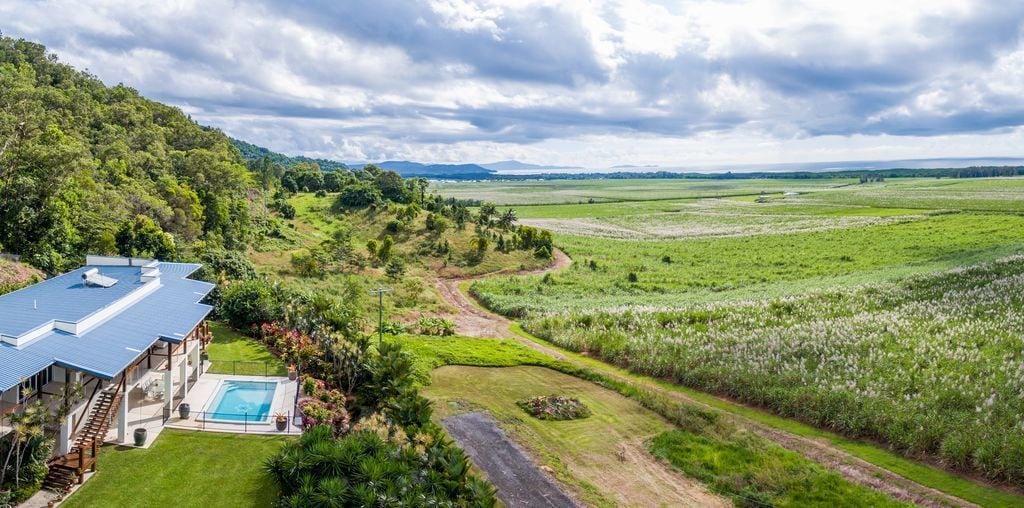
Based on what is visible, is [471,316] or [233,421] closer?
[233,421]

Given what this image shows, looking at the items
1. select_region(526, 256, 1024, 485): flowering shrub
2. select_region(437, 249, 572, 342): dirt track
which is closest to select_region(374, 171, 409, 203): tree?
select_region(437, 249, 572, 342): dirt track

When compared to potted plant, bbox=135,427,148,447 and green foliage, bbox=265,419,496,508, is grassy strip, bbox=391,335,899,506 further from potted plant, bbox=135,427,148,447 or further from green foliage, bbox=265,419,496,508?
potted plant, bbox=135,427,148,447

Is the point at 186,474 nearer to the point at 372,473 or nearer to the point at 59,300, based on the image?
the point at 372,473

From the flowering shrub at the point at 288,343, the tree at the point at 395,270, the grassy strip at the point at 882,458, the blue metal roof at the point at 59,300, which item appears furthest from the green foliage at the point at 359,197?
the grassy strip at the point at 882,458

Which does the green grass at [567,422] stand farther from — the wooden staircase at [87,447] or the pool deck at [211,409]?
the wooden staircase at [87,447]

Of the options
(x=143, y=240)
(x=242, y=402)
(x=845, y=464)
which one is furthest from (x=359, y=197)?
(x=845, y=464)

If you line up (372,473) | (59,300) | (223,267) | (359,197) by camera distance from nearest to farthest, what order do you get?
(372,473), (59,300), (223,267), (359,197)

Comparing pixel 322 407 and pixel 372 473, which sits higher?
pixel 372 473

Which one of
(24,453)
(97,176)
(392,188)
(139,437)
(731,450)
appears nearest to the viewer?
(24,453)
